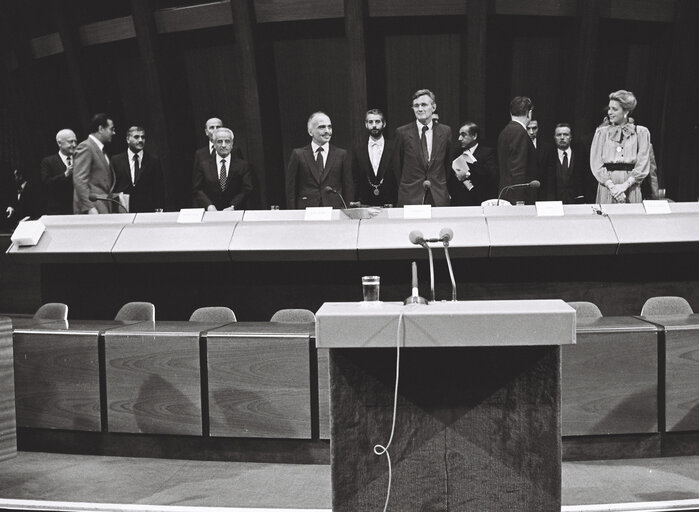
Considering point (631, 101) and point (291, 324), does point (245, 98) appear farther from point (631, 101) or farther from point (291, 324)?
point (291, 324)

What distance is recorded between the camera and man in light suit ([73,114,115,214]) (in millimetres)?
4656

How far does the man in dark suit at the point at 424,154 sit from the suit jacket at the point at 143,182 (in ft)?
6.34

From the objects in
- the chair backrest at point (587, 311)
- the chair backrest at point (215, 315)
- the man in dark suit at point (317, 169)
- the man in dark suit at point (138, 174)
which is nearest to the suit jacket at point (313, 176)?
the man in dark suit at point (317, 169)

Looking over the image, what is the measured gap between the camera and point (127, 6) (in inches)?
323

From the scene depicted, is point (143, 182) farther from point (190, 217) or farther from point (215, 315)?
point (215, 315)

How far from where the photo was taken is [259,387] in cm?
283

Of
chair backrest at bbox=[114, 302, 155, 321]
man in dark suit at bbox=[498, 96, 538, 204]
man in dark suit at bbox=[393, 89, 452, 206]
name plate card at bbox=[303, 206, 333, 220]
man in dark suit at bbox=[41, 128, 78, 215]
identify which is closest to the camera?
chair backrest at bbox=[114, 302, 155, 321]

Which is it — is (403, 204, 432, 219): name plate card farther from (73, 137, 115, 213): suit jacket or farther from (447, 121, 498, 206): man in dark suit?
(73, 137, 115, 213): suit jacket

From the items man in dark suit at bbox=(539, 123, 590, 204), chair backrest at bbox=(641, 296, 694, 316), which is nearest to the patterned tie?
man in dark suit at bbox=(539, 123, 590, 204)

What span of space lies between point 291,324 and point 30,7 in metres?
7.25

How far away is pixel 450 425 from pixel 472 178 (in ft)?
11.0

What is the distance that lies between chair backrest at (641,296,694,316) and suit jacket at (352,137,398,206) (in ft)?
7.10

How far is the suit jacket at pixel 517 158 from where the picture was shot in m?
4.41

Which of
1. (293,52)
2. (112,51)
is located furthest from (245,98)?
(112,51)
